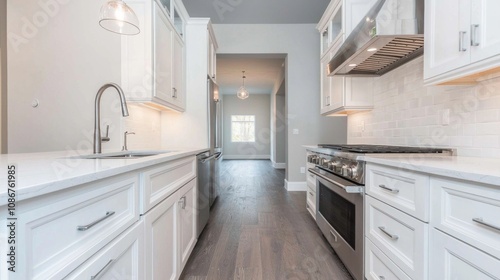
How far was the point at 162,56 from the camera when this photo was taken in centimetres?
227

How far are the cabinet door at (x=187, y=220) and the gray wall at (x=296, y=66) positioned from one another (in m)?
2.68

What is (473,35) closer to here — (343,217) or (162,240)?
(343,217)

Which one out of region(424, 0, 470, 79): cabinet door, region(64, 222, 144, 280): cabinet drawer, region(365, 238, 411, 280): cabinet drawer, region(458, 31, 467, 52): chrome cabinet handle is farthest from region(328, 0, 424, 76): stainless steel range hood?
region(64, 222, 144, 280): cabinet drawer

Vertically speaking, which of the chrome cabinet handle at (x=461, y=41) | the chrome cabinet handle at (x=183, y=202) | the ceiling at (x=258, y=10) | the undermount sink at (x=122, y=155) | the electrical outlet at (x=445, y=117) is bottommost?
the chrome cabinet handle at (x=183, y=202)

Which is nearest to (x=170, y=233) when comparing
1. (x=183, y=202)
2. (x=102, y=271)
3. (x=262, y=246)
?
(x=183, y=202)

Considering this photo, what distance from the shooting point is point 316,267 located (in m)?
1.86

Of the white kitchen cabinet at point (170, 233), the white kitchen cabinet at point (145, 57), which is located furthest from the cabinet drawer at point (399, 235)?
the white kitchen cabinet at point (145, 57)

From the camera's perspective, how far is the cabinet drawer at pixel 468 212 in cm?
74

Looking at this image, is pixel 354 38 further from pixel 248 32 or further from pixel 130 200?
pixel 248 32

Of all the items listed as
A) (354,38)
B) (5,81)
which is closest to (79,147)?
(5,81)

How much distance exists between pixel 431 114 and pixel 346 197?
0.86 meters

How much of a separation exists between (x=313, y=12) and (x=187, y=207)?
3635 millimetres

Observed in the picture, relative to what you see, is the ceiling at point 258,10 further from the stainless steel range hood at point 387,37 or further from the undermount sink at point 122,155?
the undermount sink at point 122,155

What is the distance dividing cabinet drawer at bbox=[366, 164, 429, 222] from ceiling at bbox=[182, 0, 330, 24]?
10.4 ft
